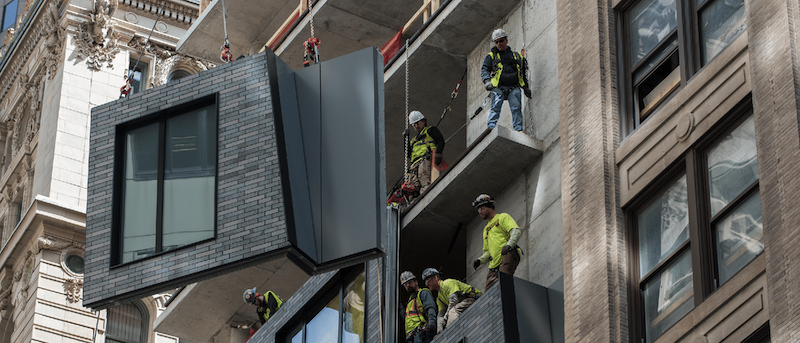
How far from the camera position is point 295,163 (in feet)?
84.0

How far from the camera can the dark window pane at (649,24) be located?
19734 mm

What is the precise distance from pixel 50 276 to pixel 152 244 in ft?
76.7

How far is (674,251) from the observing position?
59.0 feet

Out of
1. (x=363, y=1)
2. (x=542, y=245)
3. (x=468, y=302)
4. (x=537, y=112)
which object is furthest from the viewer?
(x=363, y=1)

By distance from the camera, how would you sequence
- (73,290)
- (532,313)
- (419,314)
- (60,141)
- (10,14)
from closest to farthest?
(532,313), (419,314), (73,290), (60,141), (10,14)

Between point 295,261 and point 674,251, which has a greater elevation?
point 295,261

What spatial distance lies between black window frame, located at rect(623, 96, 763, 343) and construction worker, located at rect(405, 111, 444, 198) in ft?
29.5

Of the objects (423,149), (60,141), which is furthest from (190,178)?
(60,141)

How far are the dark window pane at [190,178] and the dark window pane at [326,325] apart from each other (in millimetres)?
2824

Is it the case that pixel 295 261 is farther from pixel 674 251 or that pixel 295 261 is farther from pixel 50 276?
pixel 50 276

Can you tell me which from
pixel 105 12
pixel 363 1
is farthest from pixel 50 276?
pixel 363 1

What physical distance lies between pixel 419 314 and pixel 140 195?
18.4ft

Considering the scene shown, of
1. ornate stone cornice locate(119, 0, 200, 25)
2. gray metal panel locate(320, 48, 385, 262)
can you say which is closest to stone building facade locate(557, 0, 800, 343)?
A: gray metal panel locate(320, 48, 385, 262)

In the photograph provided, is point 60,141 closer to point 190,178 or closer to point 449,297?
point 190,178
